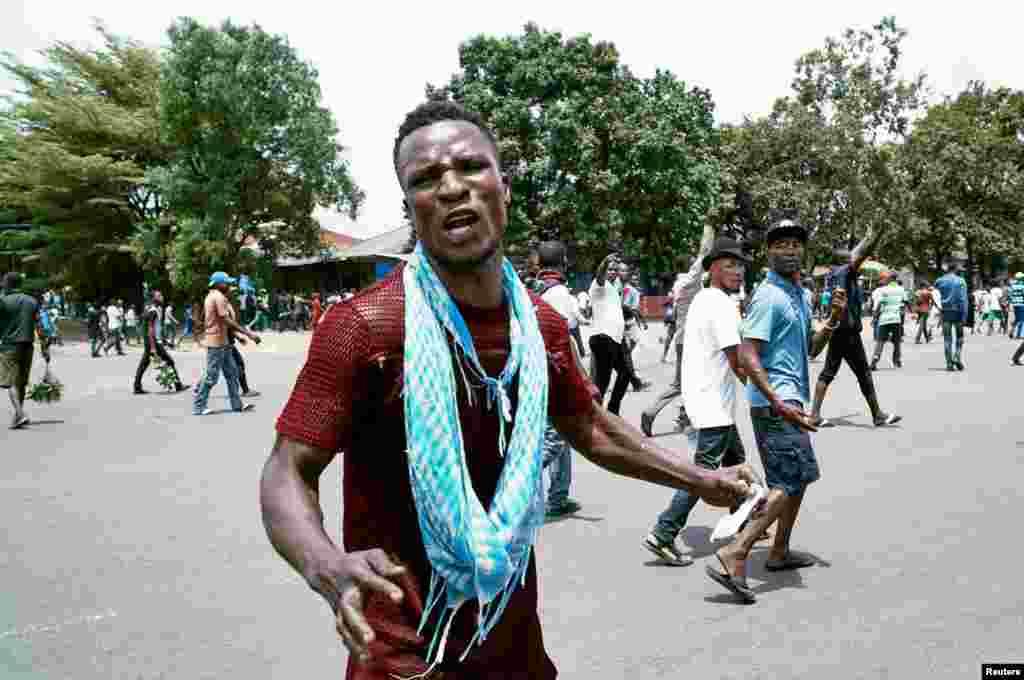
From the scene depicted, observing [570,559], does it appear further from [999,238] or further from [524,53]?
[999,238]

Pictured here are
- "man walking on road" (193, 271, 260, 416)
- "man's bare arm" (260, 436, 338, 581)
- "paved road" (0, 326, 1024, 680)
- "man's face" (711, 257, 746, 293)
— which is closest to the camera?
"man's bare arm" (260, 436, 338, 581)

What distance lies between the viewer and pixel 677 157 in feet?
117

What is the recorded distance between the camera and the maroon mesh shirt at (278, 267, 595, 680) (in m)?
1.70

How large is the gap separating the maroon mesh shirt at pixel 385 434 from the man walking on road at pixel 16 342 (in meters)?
10.9

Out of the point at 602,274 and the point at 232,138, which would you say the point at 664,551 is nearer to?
the point at 602,274

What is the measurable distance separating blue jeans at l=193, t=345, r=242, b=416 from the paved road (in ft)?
8.89

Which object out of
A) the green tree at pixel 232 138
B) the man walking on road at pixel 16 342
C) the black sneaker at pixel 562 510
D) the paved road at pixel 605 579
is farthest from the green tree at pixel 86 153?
Answer: the black sneaker at pixel 562 510

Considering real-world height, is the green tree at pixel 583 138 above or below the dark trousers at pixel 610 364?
above

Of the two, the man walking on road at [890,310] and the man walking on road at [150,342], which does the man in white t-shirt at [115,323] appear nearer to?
the man walking on road at [150,342]

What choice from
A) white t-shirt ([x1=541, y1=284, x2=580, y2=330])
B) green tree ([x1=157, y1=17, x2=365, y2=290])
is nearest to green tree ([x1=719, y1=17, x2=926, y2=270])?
green tree ([x1=157, y1=17, x2=365, y2=290])

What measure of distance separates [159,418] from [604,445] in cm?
1078

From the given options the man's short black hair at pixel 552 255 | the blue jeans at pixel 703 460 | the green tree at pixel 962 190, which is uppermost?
the green tree at pixel 962 190

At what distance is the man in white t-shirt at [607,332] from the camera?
938 cm

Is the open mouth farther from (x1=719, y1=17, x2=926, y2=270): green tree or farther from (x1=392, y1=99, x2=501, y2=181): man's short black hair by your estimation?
(x1=719, y1=17, x2=926, y2=270): green tree
